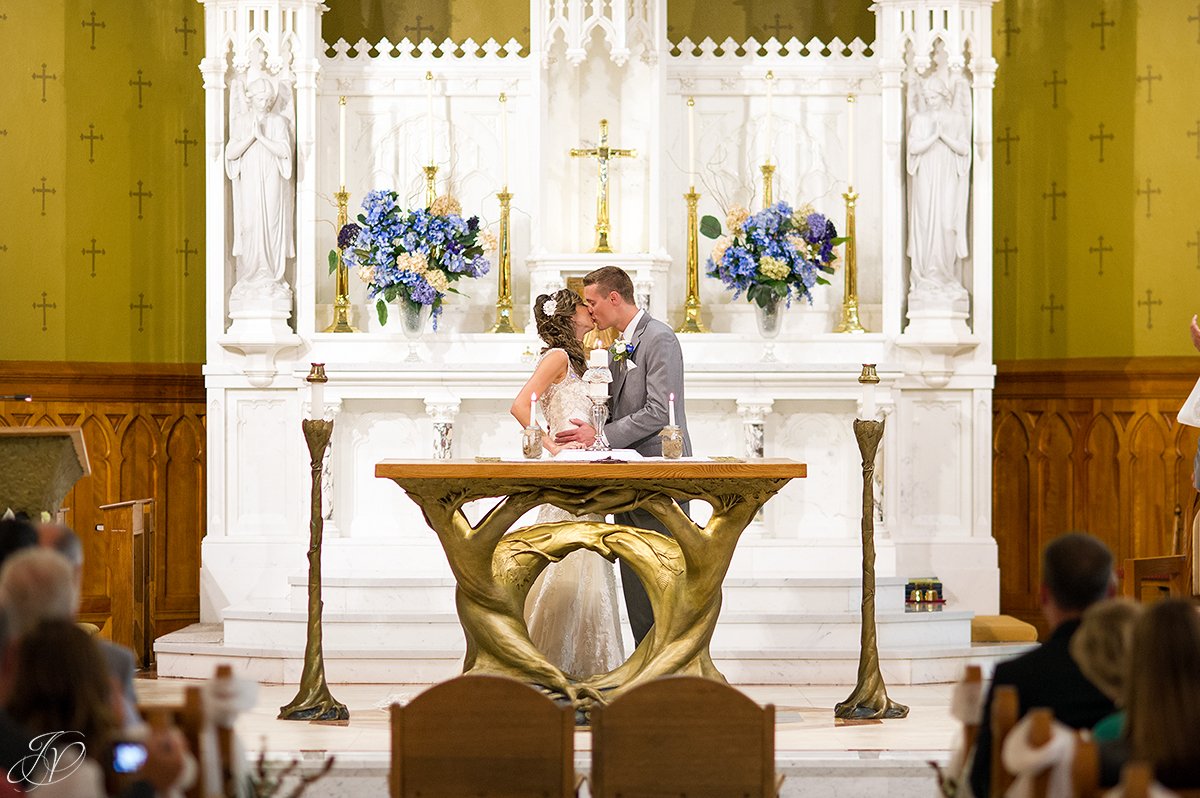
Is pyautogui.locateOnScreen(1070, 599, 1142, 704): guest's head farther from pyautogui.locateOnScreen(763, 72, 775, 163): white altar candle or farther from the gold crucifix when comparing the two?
pyautogui.locateOnScreen(763, 72, 775, 163): white altar candle

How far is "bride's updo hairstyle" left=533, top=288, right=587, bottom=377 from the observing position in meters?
6.71

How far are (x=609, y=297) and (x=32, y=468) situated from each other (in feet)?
8.24

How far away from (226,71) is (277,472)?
2.37m

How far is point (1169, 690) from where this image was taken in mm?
3061

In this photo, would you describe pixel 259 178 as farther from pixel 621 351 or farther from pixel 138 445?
pixel 621 351

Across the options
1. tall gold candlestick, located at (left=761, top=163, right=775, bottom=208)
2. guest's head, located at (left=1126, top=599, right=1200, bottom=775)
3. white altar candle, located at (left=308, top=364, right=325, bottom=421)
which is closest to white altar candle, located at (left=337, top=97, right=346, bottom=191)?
tall gold candlestick, located at (left=761, top=163, right=775, bottom=208)

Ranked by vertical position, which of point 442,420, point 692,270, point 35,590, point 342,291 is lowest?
point 35,590

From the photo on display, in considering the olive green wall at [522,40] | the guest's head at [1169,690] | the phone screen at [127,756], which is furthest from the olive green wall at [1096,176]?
the phone screen at [127,756]

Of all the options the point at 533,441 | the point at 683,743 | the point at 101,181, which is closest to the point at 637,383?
the point at 533,441

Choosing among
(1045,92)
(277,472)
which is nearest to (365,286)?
(277,472)

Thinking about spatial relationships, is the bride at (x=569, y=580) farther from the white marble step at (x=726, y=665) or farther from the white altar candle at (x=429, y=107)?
the white altar candle at (x=429, y=107)

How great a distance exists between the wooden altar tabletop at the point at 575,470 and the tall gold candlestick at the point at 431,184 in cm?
341

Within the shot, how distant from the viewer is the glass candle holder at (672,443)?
6.41 m

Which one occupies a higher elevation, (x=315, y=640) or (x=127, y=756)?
(x=127, y=756)
